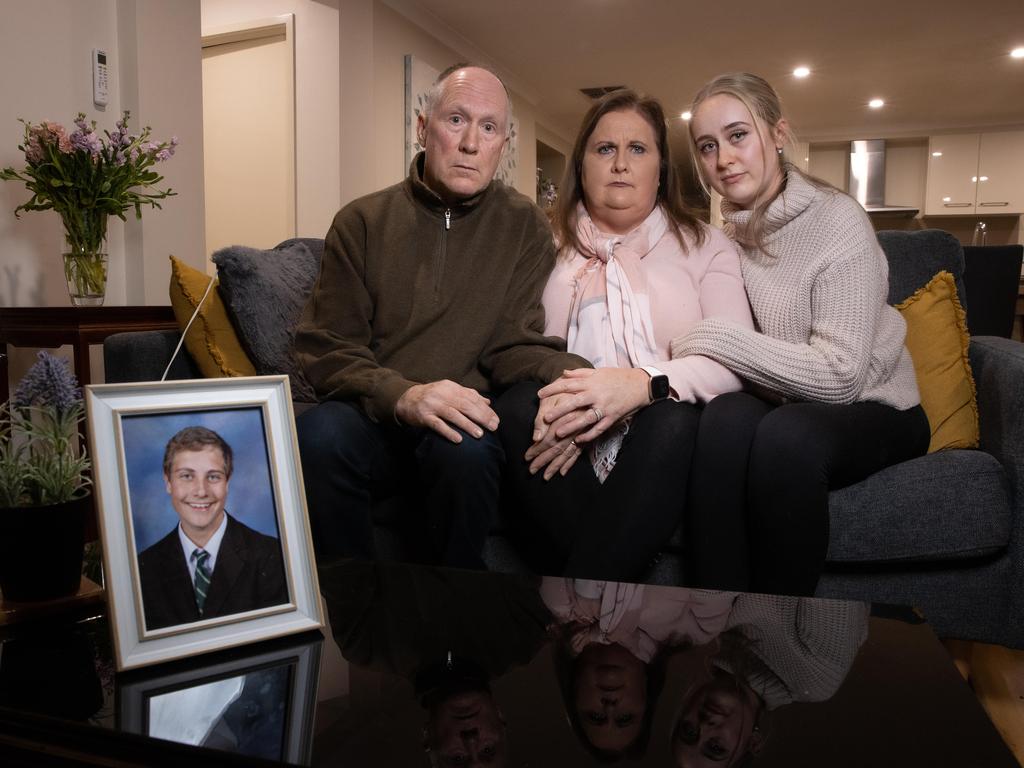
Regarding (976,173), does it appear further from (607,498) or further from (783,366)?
(607,498)

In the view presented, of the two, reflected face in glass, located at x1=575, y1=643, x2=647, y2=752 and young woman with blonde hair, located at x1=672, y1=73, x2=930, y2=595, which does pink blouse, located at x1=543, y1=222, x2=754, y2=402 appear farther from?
reflected face in glass, located at x1=575, y1=643, x2=647, y2=752

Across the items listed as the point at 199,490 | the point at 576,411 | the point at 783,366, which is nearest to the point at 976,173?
the point at 783,366

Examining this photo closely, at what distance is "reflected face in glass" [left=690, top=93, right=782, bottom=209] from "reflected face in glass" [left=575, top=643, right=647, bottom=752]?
47.3 inches

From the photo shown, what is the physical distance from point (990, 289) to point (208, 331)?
2.00m

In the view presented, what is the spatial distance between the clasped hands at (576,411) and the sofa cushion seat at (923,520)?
0.41 meters

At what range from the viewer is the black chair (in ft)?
6.86

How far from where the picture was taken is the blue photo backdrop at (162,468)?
75 centimetres

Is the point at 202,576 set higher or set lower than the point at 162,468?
lower

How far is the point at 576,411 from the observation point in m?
1.39

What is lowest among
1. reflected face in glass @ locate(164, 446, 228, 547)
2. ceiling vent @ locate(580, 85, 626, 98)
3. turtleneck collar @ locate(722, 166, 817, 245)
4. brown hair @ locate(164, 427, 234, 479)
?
reflected face in glass @ locate(164, 446, 228, 547)

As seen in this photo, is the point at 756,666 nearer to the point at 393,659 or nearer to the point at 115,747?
the point at 393,659

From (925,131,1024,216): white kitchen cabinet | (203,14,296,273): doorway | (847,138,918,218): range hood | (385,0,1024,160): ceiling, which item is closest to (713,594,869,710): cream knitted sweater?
(203,14,296,273): doorway

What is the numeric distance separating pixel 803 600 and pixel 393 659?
0.49 metres

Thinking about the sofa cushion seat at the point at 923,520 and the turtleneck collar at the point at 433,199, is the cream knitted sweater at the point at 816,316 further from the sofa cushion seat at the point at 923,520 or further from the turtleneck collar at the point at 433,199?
the turtleneck collar at the point at 433,199
